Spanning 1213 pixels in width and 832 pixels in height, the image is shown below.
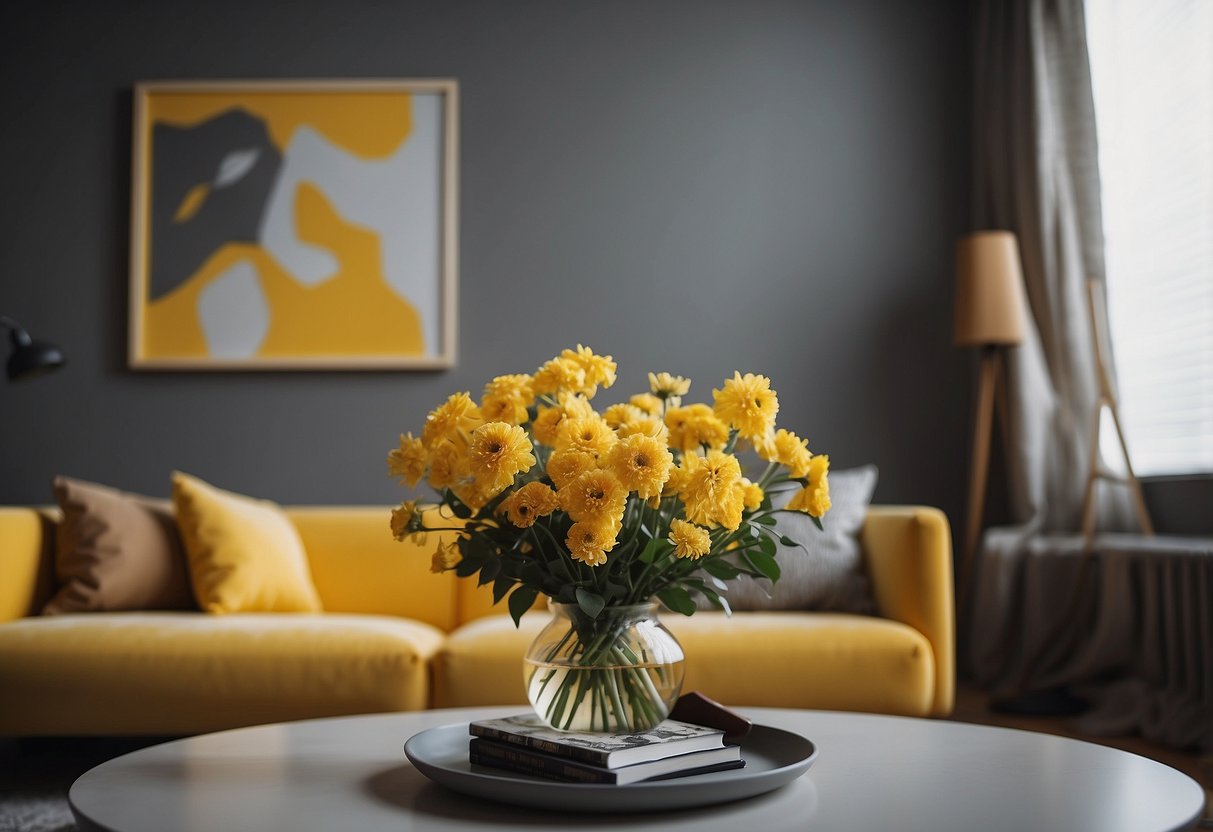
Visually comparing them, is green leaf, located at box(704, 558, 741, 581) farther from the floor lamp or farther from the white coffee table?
the floor lamp

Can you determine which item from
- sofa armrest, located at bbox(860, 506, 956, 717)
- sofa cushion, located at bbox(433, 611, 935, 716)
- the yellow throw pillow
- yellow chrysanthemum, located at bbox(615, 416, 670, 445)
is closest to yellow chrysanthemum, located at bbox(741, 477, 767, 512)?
yellow chrysanthemum, located at bbox(615, 416, 670, 445)

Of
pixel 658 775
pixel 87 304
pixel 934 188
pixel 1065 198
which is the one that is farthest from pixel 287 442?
pixel 658 775

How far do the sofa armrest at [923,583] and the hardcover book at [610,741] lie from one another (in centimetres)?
156

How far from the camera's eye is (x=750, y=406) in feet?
4.33

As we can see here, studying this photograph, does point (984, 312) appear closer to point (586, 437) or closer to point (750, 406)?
point (750, 406)

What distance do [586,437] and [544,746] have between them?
0.33m

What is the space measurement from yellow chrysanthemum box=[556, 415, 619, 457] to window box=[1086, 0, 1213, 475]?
2580 millimetres

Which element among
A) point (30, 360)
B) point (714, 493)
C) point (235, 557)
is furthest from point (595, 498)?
point (30, 360)

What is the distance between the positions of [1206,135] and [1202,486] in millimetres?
1006

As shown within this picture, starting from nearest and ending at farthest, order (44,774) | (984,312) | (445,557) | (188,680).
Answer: (445,557)
(188,680)
(44,774)
(984,312)

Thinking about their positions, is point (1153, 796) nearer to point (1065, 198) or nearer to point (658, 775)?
point (658, 775)

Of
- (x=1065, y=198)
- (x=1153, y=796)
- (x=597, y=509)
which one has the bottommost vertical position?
(x=1153, y=796)

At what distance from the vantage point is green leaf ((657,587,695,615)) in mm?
1260

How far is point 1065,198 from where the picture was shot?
11.9 ft
